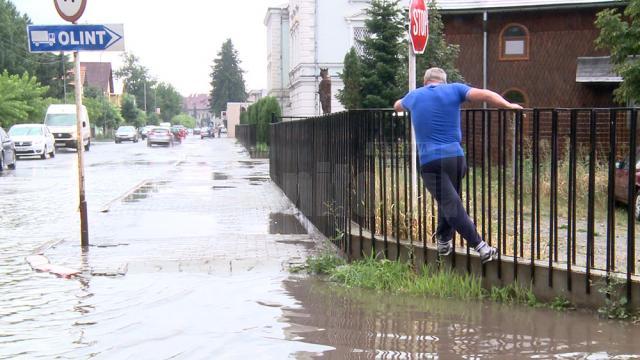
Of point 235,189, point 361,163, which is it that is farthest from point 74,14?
point 235,189

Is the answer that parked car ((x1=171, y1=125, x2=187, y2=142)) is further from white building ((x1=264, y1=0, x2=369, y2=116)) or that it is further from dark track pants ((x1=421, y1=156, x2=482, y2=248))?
dark track pants ((x1=421, y1=156, x2=482, y2=248))

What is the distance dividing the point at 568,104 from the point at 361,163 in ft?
64.4

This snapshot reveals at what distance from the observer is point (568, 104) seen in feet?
83.4

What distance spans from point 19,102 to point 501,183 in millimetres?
48072

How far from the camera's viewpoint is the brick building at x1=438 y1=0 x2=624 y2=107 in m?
25.0

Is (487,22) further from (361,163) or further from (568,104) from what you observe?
(361,163)

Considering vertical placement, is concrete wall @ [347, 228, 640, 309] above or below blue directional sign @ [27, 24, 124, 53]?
below

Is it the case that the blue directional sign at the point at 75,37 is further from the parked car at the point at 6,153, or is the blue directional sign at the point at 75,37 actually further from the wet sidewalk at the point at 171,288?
the parked car at the point at 6,153

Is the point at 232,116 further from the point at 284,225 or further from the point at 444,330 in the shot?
the point at 444,330

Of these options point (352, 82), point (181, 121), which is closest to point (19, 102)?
point (352, 82)

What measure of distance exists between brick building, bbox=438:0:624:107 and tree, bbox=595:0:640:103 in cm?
815

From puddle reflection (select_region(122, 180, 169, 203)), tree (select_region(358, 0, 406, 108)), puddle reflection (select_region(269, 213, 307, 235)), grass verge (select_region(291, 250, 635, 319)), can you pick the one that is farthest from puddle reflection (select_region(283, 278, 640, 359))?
tree (select_region(358, 0, 406, 108))

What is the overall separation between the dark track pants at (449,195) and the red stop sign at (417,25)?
A: 1.89 metres

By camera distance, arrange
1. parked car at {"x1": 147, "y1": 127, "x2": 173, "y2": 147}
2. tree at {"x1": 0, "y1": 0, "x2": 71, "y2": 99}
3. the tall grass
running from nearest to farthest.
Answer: the tall grass → parked car at {"x1": 147, "y1": 127, "x2": 173, "y2": 147} → tree at {"x1": 0, "y1": 0, "x2": 71, "y2": 99}
